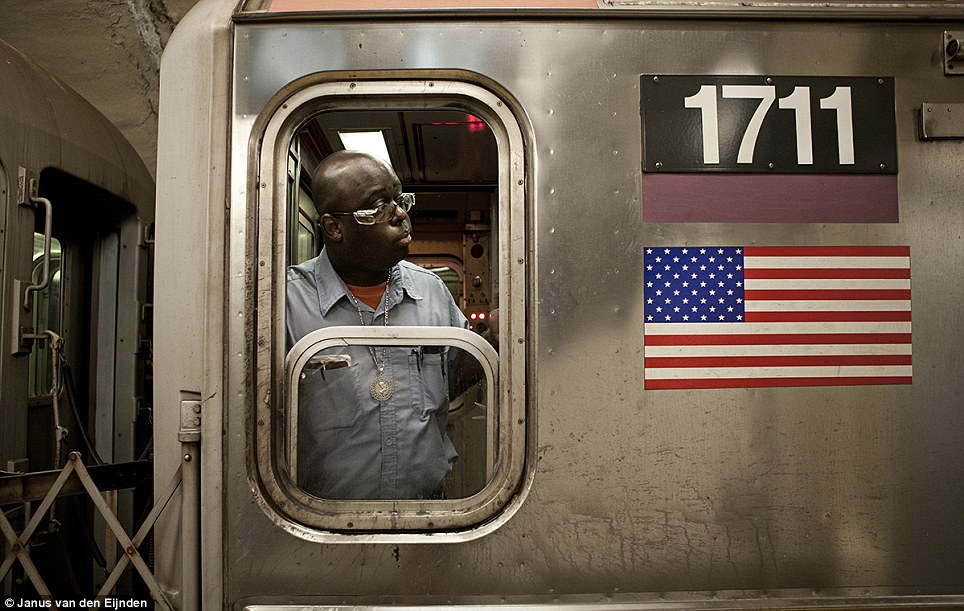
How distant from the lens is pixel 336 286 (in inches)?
73.3

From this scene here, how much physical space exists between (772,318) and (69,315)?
10.4 ft

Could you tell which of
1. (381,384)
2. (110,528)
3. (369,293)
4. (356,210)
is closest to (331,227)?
(356,210)

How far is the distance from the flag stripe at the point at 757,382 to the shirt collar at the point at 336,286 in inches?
30.2

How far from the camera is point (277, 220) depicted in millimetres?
1739

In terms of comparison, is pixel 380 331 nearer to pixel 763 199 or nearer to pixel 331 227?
pixel 331 227

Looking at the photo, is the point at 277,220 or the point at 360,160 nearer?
the point at 277,220

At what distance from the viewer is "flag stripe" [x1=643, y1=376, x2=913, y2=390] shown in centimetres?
171

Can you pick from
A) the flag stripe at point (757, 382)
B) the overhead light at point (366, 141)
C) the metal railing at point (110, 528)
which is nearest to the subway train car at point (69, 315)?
the metal railing at point (110, 528)

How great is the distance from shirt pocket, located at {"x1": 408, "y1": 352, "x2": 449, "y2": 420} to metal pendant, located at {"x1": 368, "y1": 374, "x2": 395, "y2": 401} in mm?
66

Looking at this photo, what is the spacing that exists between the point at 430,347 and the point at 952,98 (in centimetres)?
167

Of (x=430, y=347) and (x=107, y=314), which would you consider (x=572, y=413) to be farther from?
(x=107, y=314)

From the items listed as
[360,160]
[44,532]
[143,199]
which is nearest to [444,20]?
[360,160]

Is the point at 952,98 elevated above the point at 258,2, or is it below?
below

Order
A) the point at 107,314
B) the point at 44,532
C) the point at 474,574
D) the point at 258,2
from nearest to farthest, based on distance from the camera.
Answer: the point at 474,574, the point at 258,2, the point at 44,532, the point at 107,314
